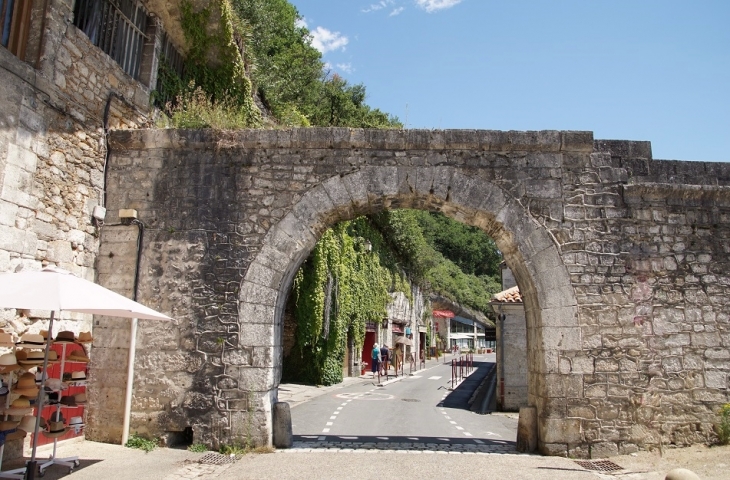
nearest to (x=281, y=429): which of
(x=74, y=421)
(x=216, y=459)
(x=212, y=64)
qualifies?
(x=216, y=459)

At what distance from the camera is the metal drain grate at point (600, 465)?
5.70 m

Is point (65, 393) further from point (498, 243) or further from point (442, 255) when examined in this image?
point (442, 255)

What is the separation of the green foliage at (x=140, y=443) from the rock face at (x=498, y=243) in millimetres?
144

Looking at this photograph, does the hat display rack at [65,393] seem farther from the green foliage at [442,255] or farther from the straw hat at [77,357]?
the green foliage at [442,255]

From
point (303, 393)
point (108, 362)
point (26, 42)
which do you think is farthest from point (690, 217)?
point (303, 393)

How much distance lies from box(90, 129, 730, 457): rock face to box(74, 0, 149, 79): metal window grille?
1401mm

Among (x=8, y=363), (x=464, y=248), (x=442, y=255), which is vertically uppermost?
(x=464, y=248)

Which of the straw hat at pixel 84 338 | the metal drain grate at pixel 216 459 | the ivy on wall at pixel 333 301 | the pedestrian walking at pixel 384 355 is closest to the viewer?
the metal drain grate at pixel 216 459

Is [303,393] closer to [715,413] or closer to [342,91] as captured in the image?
[715,413]

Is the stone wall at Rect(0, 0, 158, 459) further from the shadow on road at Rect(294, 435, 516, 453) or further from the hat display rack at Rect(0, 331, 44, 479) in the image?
the shadow on road at Rect(294, 435, 516, 453)

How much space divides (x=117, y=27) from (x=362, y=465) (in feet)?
22.3

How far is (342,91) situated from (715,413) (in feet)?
73.0

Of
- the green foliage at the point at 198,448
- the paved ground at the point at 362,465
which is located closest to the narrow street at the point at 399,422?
the paved ground at the point at 362,465

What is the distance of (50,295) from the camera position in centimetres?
437
